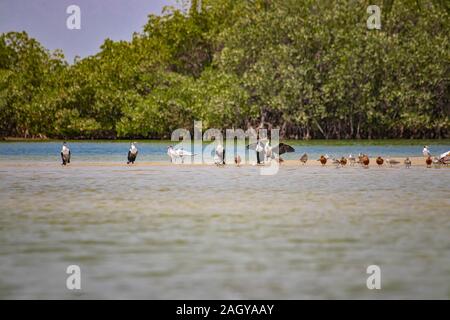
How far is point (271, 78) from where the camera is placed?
63.3 metres

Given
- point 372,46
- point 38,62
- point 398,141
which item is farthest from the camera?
point 38,62

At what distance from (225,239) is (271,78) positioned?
48.3 m

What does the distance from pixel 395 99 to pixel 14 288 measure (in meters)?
54.7

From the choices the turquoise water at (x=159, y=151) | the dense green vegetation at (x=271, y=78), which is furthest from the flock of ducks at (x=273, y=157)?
the dense green vegetation at (x=271, y=78)

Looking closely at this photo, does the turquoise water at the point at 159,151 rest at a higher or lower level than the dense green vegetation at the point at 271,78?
lower

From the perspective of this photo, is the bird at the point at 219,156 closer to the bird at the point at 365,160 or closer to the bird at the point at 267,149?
the bird at the point at 267,149

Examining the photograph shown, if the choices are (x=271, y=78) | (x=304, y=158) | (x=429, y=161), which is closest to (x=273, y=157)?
(x=304, y=158)

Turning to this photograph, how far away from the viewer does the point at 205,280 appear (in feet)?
39.3

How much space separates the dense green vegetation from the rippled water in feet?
115

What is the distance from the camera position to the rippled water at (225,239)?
460 inches

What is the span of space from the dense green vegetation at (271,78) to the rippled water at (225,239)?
1381 inches

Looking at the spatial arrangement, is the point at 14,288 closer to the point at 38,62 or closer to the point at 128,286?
the point at 128,286

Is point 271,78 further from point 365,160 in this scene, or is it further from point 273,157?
point 365,160
